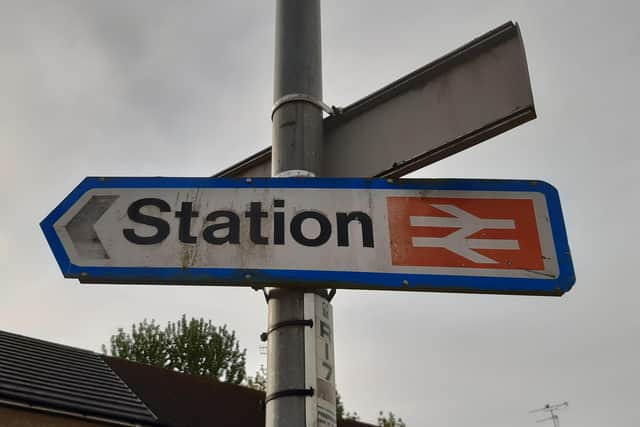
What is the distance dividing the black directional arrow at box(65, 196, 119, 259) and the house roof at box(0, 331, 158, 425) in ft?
37.7

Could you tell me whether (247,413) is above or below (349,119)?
above

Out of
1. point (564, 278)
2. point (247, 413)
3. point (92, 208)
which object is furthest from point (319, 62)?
point (247, 413)

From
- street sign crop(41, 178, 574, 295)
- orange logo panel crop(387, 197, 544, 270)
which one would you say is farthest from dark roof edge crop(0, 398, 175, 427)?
orange logo panel crop(387, 197, 544, 270)

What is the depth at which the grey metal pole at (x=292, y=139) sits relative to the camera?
6.82ft

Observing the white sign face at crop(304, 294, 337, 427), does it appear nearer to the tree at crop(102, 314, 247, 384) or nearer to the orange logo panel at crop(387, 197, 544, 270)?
the orange logo panel at crop(387, 197, 544, 270)

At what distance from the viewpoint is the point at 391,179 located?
2.60m

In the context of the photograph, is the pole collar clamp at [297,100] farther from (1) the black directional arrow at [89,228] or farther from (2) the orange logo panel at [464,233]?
(1) the black directional arrow at [89,228]

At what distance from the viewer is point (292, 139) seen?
8.31 ft

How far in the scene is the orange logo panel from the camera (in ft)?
7.98

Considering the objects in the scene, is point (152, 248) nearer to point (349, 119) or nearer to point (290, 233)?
point (290, 233)

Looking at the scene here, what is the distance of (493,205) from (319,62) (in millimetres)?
964

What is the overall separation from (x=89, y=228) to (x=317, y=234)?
93 centimetres

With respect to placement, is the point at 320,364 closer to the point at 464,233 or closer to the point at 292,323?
the point at 292,323

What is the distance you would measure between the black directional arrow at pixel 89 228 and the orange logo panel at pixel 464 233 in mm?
1172
